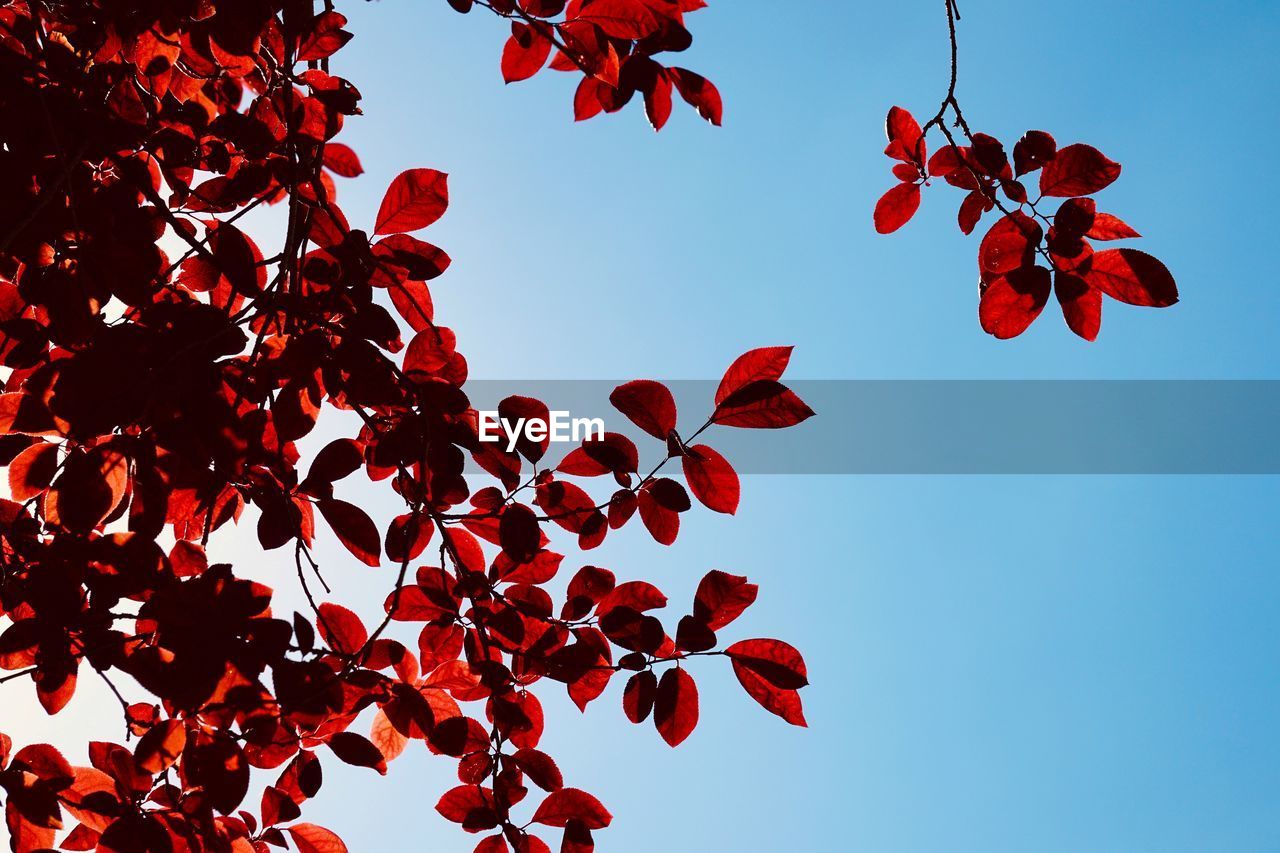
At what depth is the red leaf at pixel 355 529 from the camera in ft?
4.53

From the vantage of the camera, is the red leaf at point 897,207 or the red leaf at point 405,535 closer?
the red leaf at point 405,535

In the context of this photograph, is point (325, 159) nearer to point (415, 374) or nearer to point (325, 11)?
point (325, 11)

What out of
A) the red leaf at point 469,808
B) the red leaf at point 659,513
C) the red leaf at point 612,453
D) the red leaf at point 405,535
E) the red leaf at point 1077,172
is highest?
the red leaf at point 1077,172

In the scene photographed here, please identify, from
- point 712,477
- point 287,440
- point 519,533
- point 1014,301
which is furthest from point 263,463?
point 1014,301

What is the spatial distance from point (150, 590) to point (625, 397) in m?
0.80

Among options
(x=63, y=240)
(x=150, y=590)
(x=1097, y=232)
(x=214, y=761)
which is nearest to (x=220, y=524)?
(x=150, y=590)

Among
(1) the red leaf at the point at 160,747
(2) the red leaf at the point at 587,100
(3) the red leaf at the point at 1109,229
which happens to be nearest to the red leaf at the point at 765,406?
(3) the red leaf at the point at 1109,229

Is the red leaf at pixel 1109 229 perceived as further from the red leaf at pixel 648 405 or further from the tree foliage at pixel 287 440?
the red leaf at pixel 648 405

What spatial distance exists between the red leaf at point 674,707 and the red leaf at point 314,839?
638mm

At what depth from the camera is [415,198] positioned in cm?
148

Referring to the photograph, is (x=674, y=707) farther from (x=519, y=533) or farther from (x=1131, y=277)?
(x=1131, y=277)

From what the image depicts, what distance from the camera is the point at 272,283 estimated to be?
4.47 ft

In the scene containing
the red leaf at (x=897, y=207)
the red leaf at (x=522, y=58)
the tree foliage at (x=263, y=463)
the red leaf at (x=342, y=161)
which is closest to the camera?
the tree foliage at (x=263, y=463)

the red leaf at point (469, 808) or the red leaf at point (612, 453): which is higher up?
the red leaf at point (612, 453)
